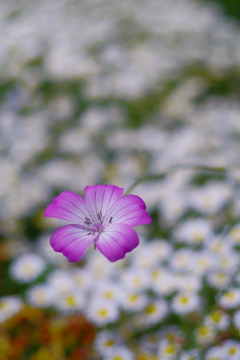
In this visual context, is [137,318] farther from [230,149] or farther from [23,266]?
[230,149]

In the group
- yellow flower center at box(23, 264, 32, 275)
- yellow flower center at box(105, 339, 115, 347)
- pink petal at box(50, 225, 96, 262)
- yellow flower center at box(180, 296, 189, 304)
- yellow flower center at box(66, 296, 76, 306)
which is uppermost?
yellow flower center at box(23, 264, 32, 275)

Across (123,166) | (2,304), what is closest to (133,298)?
(2,304)

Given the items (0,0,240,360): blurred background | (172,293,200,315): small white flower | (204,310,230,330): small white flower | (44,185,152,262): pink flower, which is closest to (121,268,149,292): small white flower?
(0,0,240,360): blurred background

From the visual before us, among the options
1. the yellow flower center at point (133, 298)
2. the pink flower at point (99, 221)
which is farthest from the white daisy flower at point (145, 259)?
the pink flower at point (99, 221)

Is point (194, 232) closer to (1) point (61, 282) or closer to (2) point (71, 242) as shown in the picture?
(1) point (61, 282)

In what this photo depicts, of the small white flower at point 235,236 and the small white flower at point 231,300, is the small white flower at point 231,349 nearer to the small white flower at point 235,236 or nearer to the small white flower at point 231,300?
the small white flower at point 231,300

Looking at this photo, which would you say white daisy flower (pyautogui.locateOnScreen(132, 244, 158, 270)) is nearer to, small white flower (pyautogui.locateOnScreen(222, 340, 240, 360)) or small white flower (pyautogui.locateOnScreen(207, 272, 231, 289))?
small white flower (pyautogui.locateOnScreen(207, 272, 231, 289))
